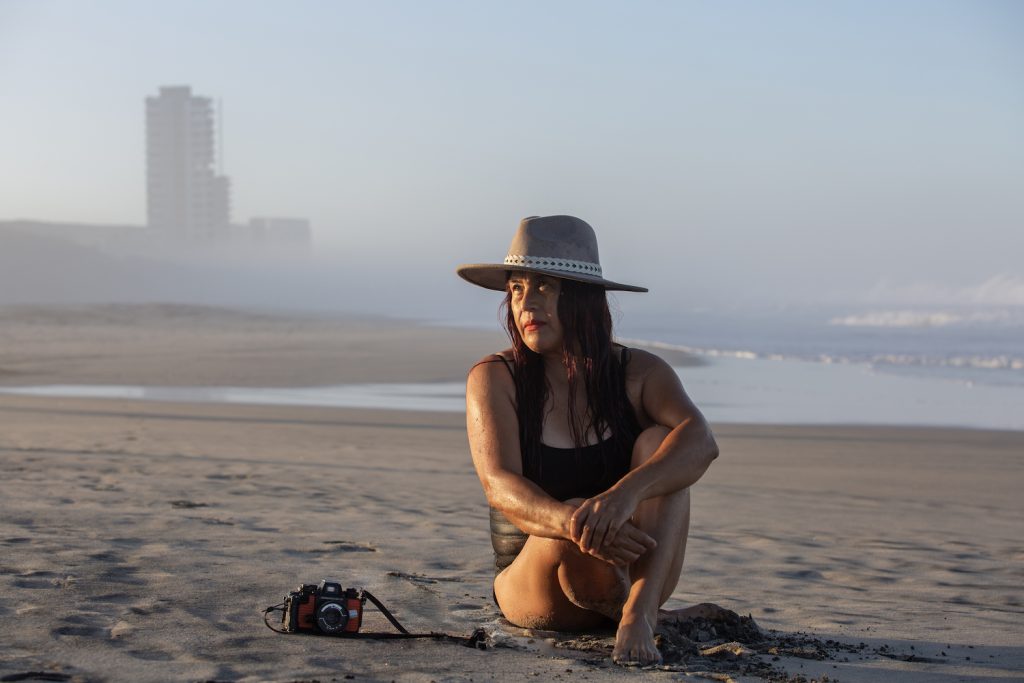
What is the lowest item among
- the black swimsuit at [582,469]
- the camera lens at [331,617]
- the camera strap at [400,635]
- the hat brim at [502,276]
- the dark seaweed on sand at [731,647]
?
the dark seaweed on sand at [731,647]

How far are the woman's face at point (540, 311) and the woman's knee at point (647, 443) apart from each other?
1.32 feet

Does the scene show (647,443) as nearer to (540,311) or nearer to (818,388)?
(540,311)

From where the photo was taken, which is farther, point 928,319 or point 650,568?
point 928,319

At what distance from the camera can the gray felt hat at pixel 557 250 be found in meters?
3.32

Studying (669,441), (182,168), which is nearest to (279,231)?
(182,168)

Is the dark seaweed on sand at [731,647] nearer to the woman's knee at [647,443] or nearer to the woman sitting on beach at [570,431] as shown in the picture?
the woman sitting on beach at [570,431]

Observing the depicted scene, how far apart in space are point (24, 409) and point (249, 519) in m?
7.10

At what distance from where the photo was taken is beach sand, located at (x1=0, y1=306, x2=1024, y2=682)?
10.5 feet

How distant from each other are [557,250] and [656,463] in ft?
2.38

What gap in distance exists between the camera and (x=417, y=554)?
4926mm

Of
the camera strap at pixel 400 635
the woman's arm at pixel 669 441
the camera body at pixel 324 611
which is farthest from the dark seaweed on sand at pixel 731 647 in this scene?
the camera body at pixel 324 611

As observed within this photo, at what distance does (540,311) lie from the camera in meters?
3.40

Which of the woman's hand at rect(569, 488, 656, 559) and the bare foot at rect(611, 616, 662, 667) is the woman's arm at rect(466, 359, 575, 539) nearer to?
the woman's hand at rect(569, 488, 656, 559)

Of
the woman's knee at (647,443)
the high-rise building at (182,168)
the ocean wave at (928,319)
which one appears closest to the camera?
the woman's knee at (647,443)
